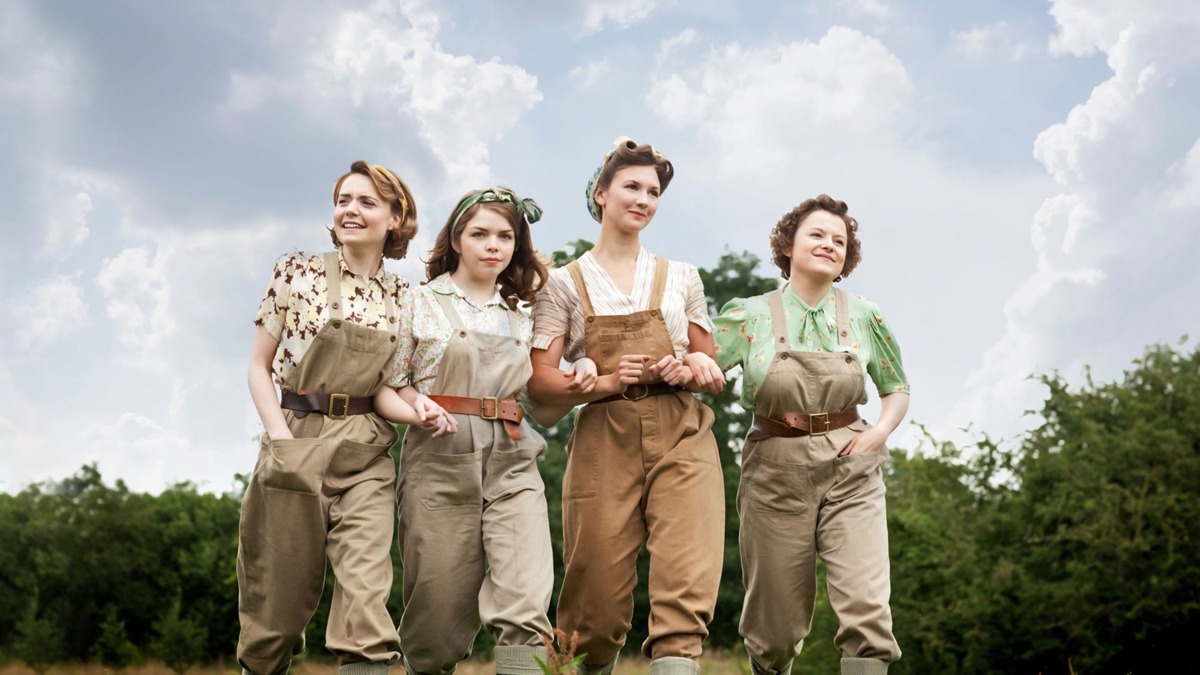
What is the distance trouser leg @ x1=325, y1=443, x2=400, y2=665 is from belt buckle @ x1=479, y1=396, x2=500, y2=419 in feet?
1.42

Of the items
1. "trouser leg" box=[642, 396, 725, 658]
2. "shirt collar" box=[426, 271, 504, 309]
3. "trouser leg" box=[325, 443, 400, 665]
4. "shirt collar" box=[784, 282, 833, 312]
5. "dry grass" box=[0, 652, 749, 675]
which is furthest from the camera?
"dry grass" box=[0, 652, 749, 675]

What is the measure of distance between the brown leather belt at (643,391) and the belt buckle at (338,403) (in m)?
1.14

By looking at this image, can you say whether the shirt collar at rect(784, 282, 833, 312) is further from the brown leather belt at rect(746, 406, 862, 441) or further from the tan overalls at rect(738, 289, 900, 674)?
the brown leather belt at rect(746, 406, 862, 441)

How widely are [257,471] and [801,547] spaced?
2.42 m

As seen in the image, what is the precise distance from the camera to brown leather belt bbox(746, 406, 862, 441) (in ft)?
19.4

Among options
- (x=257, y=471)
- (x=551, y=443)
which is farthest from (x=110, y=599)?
(x=257, y=471)

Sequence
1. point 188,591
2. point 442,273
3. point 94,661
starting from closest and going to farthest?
1. point 442,273
2. point 94,661
3. point 188,591

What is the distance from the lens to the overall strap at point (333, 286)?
5547mm

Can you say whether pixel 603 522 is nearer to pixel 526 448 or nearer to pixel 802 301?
pixel 526 448

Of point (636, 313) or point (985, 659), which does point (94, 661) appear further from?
point (636, 313)

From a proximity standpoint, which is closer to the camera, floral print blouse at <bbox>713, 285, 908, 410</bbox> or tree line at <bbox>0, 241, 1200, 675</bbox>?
floral print blouse at <bbox>713, 285, 908, 410</bbox>

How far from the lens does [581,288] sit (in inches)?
227

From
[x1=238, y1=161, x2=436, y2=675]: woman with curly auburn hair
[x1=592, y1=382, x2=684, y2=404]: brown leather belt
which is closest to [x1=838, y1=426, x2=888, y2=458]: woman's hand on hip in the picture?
[x1=592, y1=382, x2=684, y2=404]: brown leather belt

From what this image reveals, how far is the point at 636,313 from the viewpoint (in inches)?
224
